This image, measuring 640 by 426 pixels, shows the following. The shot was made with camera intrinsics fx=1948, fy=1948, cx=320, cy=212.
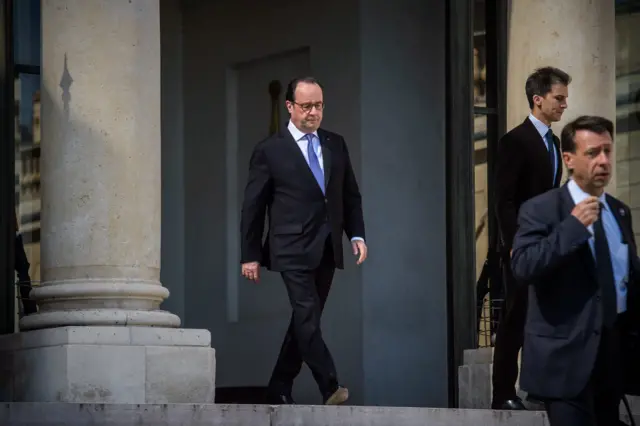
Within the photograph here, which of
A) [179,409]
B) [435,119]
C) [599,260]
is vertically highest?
[435,119]

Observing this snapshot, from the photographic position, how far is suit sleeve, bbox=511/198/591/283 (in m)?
7.82

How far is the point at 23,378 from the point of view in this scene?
1112 centimetres

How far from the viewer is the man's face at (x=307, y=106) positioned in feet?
36.3

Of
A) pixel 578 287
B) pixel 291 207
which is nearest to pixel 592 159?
pixel 578 287

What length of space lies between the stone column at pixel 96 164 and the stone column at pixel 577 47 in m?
2.74

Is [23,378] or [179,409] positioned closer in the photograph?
[179,409]

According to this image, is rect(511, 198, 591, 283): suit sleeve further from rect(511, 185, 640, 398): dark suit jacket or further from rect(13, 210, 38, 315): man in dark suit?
rect(13, 210, 38, 315): man in dark suit

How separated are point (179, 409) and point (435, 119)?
17.9 feet

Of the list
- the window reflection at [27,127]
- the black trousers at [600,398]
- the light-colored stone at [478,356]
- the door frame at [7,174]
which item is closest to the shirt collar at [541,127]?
the light-colored stone at [478,356]

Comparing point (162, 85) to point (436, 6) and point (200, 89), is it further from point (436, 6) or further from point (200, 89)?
point (436, 6)

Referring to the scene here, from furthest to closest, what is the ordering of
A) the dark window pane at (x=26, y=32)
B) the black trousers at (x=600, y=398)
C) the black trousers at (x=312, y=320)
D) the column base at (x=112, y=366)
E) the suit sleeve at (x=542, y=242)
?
the dark window pane at (x=26, y=32)
the black trousers at (x=312, y=320)
the column base at (x=112, y=366)
the black trousers at (x=600, y=398)
the suit sleeve at (x=542, y=242)

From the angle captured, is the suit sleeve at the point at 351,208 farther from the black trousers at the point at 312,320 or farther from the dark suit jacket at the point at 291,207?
the black trousers at the point at 312,320

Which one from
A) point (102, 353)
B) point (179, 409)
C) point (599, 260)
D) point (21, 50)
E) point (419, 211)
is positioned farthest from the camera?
point (419, 211)

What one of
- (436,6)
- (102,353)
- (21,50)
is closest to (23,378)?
(102,353)
